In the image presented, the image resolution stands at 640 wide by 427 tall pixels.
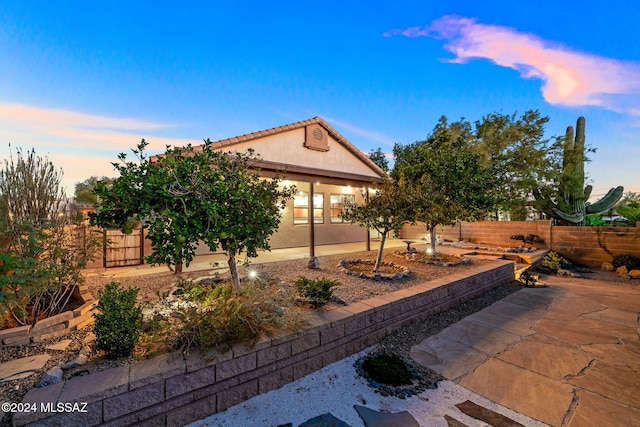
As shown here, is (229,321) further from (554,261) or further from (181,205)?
(554,261)

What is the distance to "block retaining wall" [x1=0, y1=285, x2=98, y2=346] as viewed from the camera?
2822mm

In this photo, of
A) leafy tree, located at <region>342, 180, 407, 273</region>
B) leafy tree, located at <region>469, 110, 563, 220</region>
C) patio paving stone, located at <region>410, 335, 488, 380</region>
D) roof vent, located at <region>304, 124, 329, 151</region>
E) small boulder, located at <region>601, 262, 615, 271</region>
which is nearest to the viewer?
patio paving stone, located at <region>410, 335, 488, 380</region>

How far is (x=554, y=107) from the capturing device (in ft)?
42.8

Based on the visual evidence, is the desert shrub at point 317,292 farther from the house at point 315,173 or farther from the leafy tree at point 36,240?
the house at point 315,173

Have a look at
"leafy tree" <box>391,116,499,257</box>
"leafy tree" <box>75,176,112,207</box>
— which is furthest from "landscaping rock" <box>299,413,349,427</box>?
"leafy tree" <box>391,116,499,257</box>

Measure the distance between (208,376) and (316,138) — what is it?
9.88 metres

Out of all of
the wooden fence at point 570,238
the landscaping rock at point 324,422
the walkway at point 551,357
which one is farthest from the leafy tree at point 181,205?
the wooden fence at point 570,238

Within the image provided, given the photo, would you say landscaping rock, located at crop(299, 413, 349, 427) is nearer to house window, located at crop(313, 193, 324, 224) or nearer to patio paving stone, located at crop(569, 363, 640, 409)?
patio paving stone, located at crop(569, 363, 640, 409)

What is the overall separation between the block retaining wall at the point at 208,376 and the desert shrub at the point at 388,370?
14.6 inches

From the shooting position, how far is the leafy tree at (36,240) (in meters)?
2.93

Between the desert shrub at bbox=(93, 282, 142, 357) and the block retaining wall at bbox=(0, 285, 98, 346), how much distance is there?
117 cm

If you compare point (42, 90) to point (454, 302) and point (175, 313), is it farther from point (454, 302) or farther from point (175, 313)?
point (454, 302)

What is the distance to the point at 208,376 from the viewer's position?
2381mm

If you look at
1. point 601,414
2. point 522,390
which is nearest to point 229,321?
point 522,390
